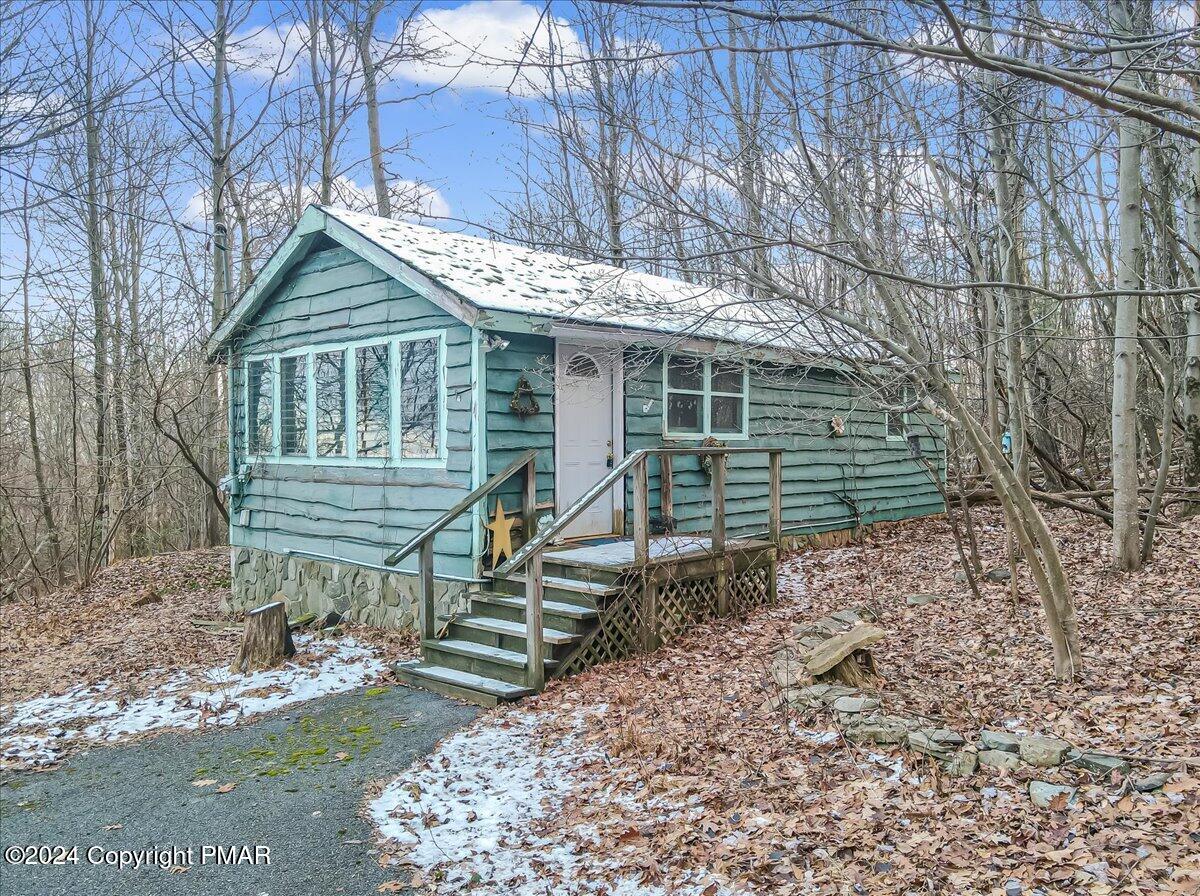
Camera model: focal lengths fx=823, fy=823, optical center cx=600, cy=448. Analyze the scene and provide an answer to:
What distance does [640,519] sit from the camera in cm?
755

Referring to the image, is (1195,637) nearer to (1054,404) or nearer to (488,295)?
(488,295)

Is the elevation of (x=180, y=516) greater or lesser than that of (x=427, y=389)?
lesser

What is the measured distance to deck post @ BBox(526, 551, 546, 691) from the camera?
21.5ft

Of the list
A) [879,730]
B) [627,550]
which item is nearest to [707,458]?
[627,550]

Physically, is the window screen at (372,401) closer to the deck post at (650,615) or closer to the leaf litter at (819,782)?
the deck post at (650,615)

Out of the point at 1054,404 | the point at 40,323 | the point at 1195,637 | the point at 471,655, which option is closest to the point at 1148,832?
the point at 1195,637

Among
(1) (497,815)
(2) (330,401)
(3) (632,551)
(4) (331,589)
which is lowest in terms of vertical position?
(1) (497,815)

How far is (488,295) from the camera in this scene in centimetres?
810

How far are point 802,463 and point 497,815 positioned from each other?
351 inches

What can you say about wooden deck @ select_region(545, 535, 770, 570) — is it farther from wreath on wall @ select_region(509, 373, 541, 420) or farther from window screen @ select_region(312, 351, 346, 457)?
window screen @ select_region(312, 351, 346, 457)

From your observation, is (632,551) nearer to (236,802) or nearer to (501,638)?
(501,638)

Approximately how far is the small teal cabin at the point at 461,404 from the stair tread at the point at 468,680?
3.55 ft

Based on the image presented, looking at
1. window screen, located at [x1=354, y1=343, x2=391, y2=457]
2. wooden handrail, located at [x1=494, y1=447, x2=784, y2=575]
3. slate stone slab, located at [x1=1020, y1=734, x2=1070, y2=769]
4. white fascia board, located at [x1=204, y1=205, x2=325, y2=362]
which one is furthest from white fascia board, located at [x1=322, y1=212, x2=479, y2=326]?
slate stone slab, located at [x1=1020, y1=734, x2=1070, y2=769]

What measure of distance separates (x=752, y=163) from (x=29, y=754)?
25.1ft
